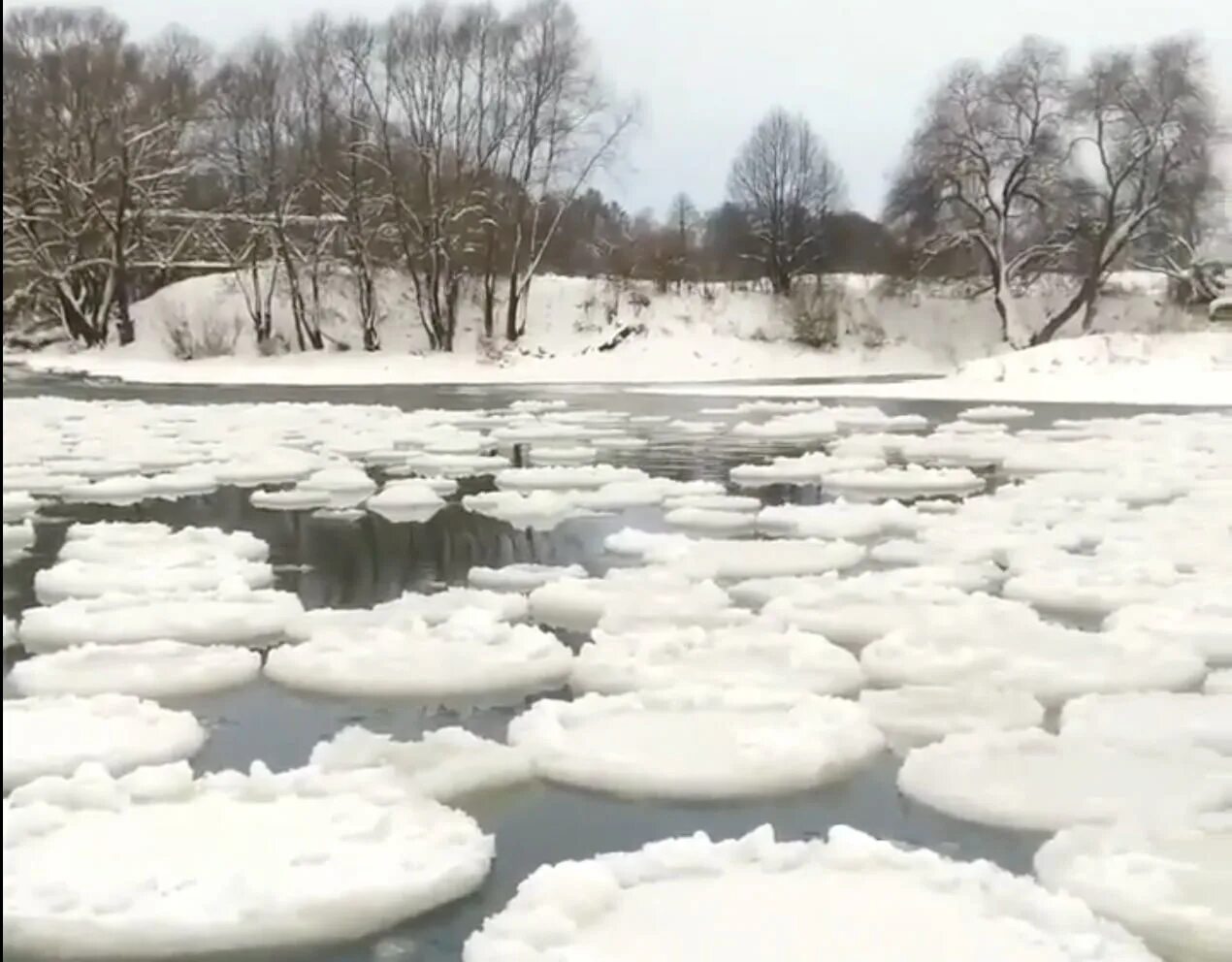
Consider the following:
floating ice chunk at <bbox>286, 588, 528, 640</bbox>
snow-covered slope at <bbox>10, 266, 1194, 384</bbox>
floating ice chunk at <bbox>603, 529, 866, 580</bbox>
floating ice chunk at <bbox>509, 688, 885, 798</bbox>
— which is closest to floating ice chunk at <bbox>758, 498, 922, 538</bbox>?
floating ice chunk at <bbox>603, 529, 866, 580</bbox>

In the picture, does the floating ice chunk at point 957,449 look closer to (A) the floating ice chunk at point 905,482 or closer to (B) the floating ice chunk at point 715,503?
(A) the floating ice chunk at point 905,482

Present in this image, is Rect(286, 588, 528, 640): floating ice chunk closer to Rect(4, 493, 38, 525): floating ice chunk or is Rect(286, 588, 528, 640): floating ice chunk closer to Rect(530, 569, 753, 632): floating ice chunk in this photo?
Rect(530, 569, 753, 632): floating ice chunk

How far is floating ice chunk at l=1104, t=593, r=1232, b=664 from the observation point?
3516 mm

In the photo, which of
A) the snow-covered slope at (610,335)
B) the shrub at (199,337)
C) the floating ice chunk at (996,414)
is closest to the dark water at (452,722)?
the floating ice chunk at (996,414)

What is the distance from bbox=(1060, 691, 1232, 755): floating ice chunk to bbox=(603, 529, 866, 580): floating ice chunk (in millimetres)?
1746

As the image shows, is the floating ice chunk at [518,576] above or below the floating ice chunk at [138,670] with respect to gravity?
below

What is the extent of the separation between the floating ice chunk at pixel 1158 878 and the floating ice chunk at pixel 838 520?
3283 mm

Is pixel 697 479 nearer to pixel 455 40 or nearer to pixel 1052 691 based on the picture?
pixel 1052 691

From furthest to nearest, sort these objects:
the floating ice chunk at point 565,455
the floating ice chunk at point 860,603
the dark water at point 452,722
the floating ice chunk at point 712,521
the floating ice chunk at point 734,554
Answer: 1. the floating ice chunk at point 565,455
2. the floating ice chunk at point 712,521
3. the floating ice chunk at point 734,554
4. the floating ice chunk at point 860,603
5. the dark water at point 452,722

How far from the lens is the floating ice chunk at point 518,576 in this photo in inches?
176

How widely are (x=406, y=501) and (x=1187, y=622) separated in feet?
12.2

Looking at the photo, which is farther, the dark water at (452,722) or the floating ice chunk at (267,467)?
the floating ice chunk at (267,467)

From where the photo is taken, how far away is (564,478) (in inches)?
283

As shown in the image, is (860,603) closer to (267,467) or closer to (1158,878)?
(1158,878)
